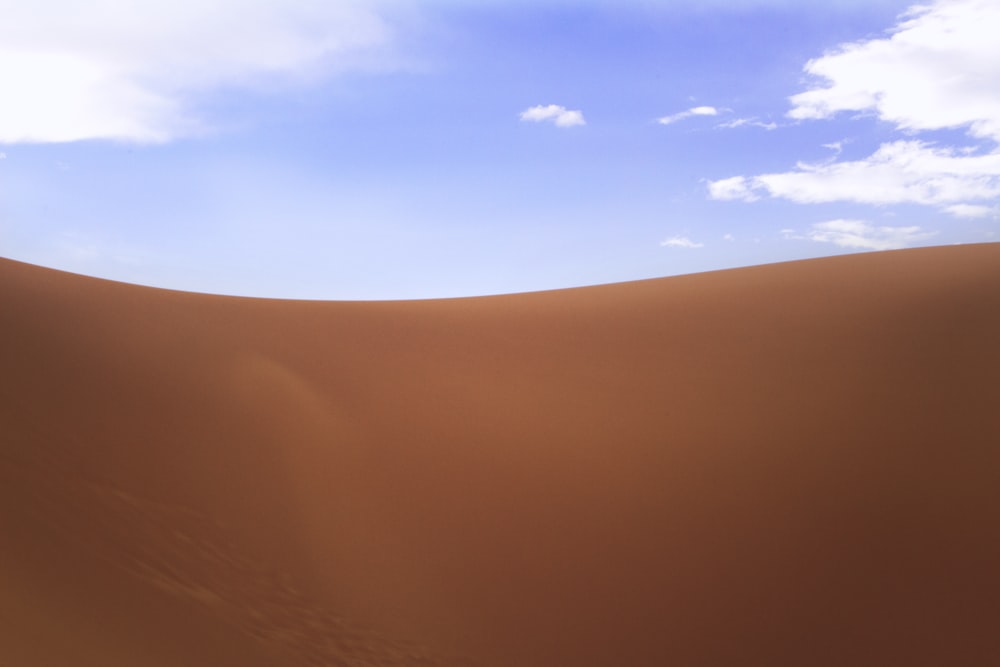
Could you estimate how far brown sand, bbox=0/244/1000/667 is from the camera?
16.4 ft

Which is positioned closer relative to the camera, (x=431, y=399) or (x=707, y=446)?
(x=707, y=446)

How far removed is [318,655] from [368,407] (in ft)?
9.79

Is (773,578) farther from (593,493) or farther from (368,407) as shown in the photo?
(368,407)

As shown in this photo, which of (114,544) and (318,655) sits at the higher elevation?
(114,544)

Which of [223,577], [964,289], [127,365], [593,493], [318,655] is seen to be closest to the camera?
[318,655]

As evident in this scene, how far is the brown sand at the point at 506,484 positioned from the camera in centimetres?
498

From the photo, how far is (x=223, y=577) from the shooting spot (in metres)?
5.18

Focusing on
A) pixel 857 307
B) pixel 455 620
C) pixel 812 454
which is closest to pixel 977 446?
pixel 812 454

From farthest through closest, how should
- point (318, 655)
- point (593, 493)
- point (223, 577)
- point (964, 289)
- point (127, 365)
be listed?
point (964, 289) < point (127, 365) < point (593, 493) < point (223, 577) < point (318, 655)

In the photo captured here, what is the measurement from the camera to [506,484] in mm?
6508

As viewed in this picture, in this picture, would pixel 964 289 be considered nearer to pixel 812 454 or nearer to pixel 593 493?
pixel 812 454

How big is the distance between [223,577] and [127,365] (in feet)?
10.0

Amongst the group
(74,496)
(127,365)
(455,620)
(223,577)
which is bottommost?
(455,620)

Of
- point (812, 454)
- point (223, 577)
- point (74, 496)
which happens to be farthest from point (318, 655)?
point (812, 454)
